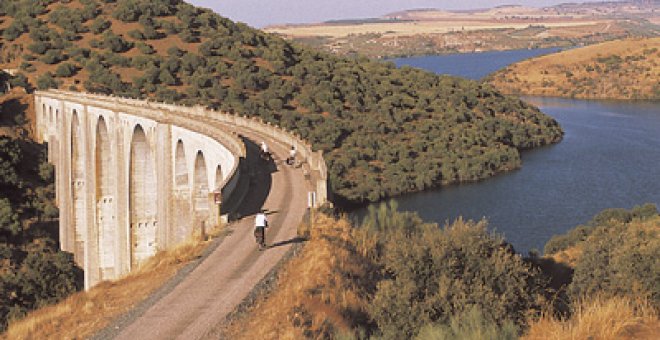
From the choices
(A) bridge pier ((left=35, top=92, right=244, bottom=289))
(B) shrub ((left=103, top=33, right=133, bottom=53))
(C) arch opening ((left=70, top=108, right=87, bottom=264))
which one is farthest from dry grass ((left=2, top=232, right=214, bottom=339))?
(B) shrub ((left=103, top=33, right=133, bottom=53))

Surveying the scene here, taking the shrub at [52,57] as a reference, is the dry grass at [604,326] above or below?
below

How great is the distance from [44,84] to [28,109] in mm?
6058

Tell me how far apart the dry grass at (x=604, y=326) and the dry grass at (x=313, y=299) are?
423cm

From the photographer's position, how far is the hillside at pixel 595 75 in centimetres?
17075

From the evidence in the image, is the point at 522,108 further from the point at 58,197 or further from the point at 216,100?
Result: the point at 58,197

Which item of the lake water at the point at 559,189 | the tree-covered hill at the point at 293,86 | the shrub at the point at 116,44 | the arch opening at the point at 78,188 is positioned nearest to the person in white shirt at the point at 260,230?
the lake water at the point at 559,189

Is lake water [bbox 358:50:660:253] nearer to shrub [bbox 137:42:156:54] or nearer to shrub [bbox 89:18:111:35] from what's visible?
shrub [bbox 137:42:156:54]

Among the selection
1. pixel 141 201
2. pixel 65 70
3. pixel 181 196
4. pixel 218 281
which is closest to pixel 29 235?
pixel 141 201

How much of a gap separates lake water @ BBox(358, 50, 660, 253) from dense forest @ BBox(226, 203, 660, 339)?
2896 centimetres

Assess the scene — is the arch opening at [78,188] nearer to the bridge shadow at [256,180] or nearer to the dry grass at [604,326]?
the bridge shadow at [256,180]

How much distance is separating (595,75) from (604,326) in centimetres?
18318

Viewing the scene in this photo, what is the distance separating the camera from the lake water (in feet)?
203

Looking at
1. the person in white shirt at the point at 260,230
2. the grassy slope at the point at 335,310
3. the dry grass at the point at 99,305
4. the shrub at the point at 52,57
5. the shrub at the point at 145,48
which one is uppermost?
the shrub at the point at 145,48

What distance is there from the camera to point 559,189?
7294 cm
